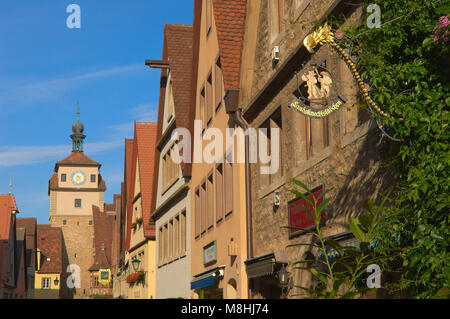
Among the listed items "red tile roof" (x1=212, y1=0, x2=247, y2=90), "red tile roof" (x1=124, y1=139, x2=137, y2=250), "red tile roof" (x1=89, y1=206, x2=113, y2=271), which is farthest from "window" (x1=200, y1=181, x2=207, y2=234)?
"red tile roof" (x1=89, y1=206, x2=113, y2=271)

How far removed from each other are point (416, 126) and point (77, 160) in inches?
4546

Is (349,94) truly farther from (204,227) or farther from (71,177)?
(71,177)

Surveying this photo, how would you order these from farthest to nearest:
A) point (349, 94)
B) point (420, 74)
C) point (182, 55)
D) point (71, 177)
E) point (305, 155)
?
1. point (71, 177)
2. point (182, 55)
3. point (305, 155)
4. point (349, 94)
5. point (420, 74)

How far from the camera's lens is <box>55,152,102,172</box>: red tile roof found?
116312mm

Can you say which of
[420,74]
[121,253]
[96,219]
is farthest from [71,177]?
[420,74]

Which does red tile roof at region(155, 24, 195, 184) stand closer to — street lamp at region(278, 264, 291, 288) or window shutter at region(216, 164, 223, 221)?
window shutter at region(216, 164, 223, 221)

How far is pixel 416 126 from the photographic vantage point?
21.3ft

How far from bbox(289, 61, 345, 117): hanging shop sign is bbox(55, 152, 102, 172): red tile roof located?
10897 cm

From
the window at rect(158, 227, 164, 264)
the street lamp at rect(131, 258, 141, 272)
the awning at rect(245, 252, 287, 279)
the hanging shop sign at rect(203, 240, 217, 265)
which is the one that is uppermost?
the window at rect(158, 227, 164, 264)

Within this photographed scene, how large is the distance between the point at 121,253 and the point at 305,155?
3131 centimetres

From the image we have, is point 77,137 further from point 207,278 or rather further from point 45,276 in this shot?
point 207,278

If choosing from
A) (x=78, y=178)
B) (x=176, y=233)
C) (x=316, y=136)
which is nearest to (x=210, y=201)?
(x=176, y=233)

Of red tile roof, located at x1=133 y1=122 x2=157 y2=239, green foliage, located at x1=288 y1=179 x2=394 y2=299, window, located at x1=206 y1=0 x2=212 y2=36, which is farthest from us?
red tile roof, located at x1=133 y1=122 x2=157 y2=239
